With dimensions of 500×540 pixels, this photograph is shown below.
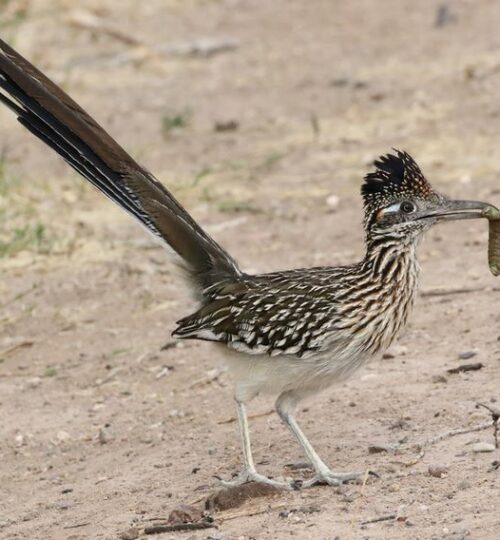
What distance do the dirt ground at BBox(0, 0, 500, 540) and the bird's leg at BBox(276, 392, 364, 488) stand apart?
0.16ft

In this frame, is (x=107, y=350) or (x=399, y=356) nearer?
(x=399, y=356)

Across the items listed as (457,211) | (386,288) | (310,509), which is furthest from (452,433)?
(457,211)

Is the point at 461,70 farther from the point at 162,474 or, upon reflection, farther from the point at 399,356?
the point at 162,474

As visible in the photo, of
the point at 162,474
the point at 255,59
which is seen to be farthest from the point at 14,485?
the point at 255,59

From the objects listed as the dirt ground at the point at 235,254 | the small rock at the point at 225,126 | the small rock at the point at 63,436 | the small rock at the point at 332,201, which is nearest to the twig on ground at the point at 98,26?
the dirt ground at the point at 235,254

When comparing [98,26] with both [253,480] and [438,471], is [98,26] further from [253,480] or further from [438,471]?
[438,471]

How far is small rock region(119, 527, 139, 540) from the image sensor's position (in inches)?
226

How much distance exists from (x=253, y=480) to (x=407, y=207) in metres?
1.35

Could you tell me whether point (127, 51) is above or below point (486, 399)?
above

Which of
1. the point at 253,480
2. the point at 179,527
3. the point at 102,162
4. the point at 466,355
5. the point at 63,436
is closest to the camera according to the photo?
the point at 179,527

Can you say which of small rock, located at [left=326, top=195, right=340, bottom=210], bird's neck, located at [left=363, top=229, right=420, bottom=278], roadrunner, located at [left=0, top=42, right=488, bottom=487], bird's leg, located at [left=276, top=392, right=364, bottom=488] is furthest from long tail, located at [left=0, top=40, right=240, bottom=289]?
small rock, located at [left=326, top=195, right=340, bottom=210]

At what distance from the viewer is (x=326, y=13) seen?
17.3 metres

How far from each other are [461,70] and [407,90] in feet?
2.25

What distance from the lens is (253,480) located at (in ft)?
20.0
